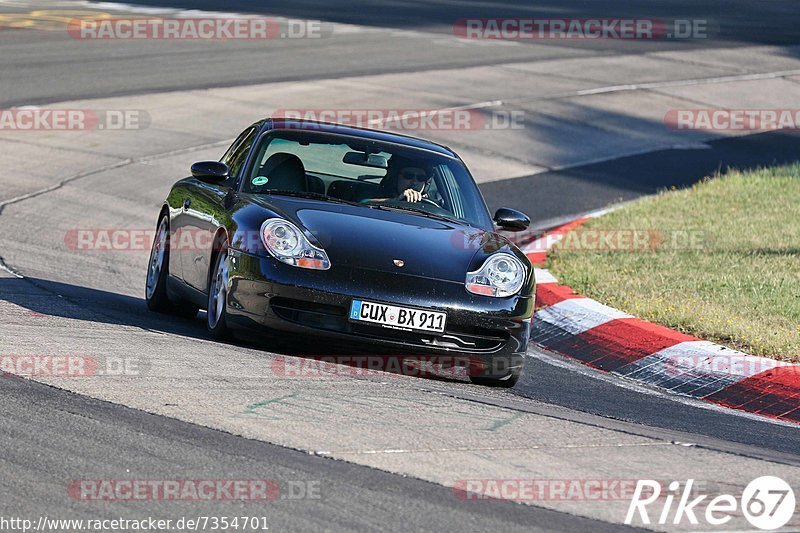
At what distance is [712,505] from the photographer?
17.0 feet

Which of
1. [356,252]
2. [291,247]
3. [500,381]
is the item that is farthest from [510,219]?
[291,247]

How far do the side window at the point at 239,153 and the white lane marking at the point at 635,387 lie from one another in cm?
224

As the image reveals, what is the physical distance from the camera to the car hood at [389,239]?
7.53 metres

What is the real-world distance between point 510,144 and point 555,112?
260 cm

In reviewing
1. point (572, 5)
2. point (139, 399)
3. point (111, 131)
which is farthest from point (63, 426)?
point (572, 5)

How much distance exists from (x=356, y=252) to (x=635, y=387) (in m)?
1.93

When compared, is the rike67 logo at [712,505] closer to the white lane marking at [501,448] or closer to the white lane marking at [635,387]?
the white lane marking at [501,448]

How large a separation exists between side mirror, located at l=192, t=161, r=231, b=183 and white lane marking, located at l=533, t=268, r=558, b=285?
3.15m

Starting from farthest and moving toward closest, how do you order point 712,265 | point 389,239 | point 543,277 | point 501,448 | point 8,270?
point 712,265
point 543,277
point 8,270
point 389,239
point 501,448

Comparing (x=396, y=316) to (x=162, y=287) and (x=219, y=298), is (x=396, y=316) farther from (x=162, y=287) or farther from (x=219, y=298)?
(x=162, y=287)

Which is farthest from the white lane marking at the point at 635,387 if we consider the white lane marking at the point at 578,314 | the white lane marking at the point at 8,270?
the white lane marking at the point at 8,270

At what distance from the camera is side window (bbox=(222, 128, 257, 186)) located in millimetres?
8930

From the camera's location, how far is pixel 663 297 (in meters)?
10.0

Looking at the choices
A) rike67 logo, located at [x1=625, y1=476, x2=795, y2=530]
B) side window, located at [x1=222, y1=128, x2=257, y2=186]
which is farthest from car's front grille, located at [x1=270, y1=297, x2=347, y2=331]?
rike67 logo, located at [x1=625, y1=476, x2=795, y2=530]
